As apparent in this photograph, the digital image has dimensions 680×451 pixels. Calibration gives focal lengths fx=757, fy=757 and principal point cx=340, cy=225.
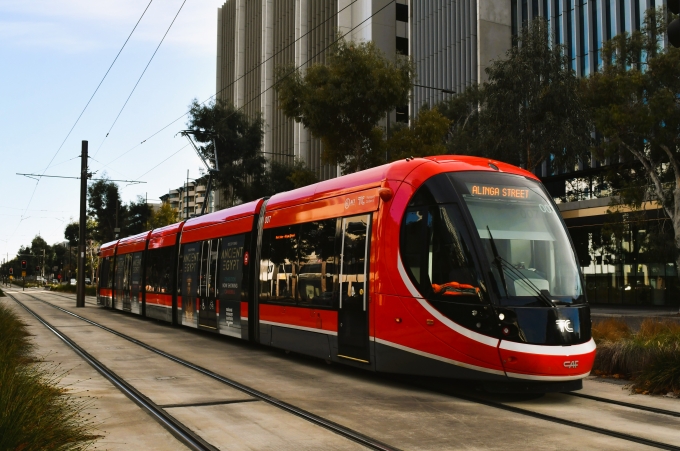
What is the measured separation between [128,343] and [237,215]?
3708mm

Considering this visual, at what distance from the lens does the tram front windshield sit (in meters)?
9.05

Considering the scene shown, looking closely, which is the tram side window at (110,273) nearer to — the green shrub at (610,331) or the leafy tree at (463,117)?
the leafy tree at (463,117)

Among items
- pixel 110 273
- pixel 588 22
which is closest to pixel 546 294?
pixel 110 273

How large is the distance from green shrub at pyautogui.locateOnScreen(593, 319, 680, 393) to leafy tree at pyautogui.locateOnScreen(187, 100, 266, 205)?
123 ft

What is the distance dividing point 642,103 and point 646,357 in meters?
16.7

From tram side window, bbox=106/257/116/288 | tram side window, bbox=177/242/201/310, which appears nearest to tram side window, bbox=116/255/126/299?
tram side window, bbox=106/257/116/288

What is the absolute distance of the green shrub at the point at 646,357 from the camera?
9758 millimetres

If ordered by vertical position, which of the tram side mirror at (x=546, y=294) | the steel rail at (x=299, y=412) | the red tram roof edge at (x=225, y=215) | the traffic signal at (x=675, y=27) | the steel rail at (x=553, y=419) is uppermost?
the traffic signal at (x=675, y=27)

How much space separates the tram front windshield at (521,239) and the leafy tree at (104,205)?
7505 centimetres

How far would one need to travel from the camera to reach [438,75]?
5181 centimetres

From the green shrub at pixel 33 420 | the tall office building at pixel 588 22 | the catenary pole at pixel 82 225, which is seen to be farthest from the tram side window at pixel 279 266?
the tall office building at pixel 588 22

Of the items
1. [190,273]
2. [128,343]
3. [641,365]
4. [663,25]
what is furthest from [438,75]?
[641,365]

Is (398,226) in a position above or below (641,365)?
above

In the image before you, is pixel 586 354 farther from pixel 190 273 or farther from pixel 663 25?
pixel 663 25
